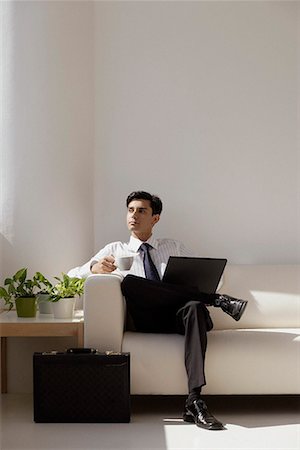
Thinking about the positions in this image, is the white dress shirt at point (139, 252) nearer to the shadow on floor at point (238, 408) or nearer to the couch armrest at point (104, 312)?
the couch armrest at point (104, 312)

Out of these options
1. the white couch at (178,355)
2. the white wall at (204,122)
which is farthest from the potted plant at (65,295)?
the white wall at (204,122)

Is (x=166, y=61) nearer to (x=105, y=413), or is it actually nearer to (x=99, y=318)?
(x=99, y=318)

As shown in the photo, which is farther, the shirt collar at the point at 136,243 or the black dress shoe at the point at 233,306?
the shirt collar at the point at 136,243

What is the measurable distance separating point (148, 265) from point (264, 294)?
71cm

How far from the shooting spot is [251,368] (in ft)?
14.0

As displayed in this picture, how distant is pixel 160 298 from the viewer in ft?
14.6

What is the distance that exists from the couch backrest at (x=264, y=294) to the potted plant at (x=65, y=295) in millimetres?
808

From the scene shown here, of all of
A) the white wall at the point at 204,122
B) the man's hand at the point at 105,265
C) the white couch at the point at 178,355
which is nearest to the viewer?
the white couch at the point at 178,355

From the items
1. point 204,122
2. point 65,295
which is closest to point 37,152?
point 65,295

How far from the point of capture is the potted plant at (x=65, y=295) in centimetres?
464

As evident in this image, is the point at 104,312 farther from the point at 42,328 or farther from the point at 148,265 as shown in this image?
the point at 148,265

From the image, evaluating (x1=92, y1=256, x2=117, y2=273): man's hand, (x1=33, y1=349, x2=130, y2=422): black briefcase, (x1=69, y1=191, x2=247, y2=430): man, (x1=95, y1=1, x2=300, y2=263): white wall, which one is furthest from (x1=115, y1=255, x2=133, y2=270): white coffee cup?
(x1=95, y1=1, x2=300, y2=263): white wall

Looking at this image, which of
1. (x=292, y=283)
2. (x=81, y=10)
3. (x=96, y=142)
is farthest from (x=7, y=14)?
(x=292, y=283)

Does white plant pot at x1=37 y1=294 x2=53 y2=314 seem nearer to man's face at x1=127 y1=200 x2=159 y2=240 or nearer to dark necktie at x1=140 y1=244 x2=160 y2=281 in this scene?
dark necktie at x1=140 y1=244 x2=160 y2=281
